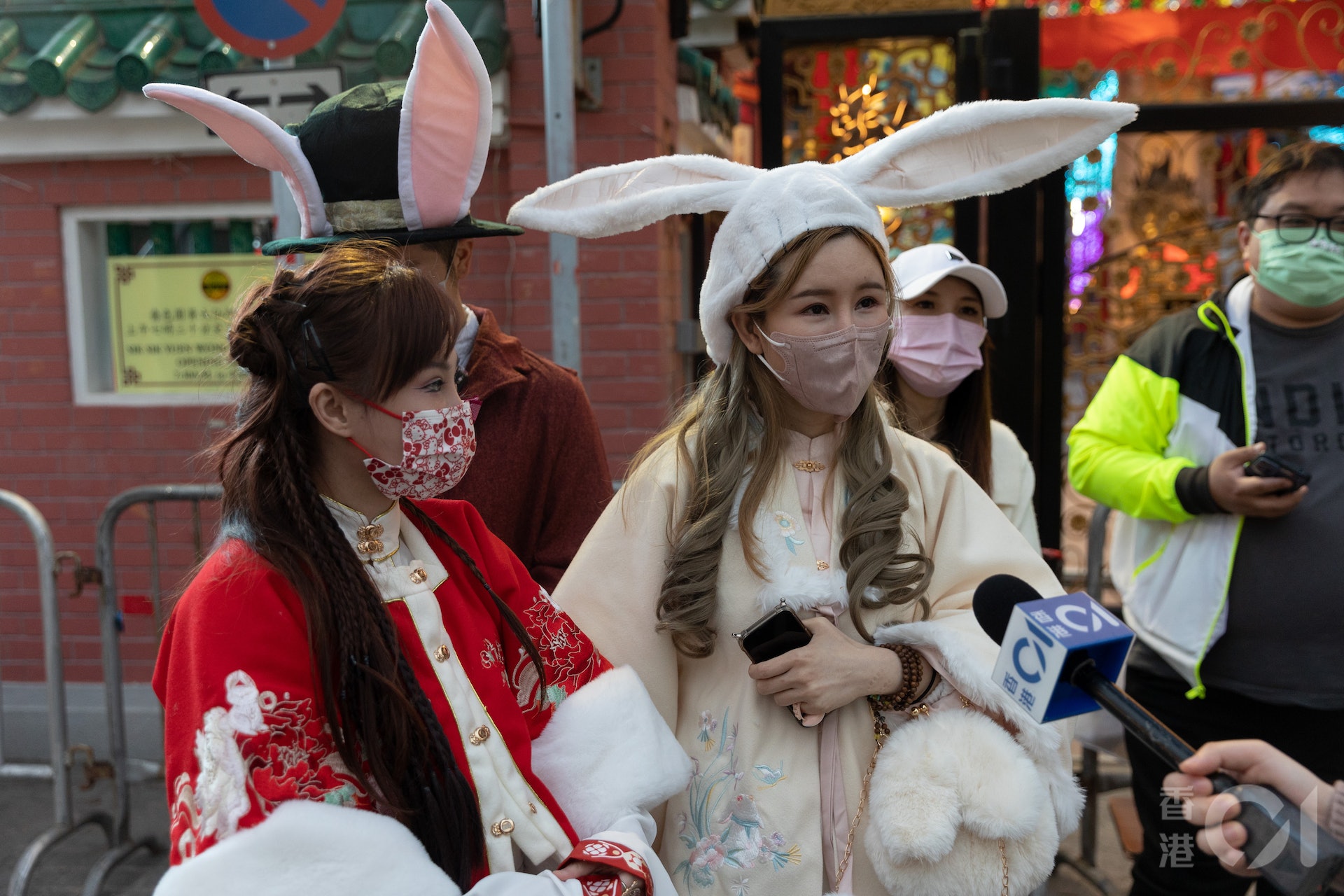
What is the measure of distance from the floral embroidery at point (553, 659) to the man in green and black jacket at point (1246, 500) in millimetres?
1876

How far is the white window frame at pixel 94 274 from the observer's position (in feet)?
16.4

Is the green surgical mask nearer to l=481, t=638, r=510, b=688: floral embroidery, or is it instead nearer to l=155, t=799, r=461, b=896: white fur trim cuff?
l=481, t=638, r=510, b=688: floral embroidery

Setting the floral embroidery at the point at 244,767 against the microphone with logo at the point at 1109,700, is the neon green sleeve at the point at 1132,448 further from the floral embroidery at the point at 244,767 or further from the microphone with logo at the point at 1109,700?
the floral embroidery at the point at 244,767

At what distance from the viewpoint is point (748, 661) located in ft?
6.42

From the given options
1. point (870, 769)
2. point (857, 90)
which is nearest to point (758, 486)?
point (870, 769)

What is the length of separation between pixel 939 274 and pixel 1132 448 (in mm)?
834

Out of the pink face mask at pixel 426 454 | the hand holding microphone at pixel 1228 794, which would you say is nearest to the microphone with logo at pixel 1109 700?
the hand holding microphone at pixel 1228 794

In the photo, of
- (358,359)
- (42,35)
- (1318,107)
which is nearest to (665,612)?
(358,359)

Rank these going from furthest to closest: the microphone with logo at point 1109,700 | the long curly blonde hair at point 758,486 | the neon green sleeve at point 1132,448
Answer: the neon green sleeve at point 1132,448
the long curly blonde hair at point 758,486
the microphone with logo at point 1109,700

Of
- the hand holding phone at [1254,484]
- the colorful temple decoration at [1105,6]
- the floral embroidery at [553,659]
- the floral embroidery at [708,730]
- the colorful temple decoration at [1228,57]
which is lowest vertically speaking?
the floral embroidery at [708,730]

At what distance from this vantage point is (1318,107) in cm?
386

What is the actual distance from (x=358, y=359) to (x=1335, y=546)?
2.58m

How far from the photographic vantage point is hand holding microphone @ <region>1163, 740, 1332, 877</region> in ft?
3.10

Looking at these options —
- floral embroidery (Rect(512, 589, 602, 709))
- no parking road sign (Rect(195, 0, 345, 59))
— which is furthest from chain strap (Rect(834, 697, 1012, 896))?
no parking road sign (Rect(195, 0, 345, 59))
